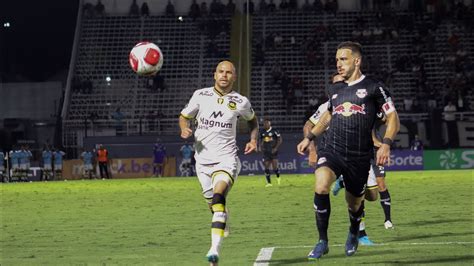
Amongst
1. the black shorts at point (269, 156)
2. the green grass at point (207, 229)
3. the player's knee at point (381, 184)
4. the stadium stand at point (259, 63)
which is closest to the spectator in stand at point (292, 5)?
the stadium stand at point (259, 63)

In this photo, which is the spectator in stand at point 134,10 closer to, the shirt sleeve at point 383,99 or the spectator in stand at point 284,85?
the spectator in stand at point 284,85

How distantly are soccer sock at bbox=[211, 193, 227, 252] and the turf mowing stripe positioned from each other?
2.50 feet

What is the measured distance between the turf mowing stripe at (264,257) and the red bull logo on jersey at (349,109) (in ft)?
6.61

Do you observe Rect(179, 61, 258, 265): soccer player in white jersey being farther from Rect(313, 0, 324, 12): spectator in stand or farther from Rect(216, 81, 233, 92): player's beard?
Rect(313, 0, 324, 12): spectator in stand

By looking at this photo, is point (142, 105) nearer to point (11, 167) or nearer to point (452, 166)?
point (11, 167)

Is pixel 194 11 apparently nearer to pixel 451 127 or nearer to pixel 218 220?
pixel 451 127

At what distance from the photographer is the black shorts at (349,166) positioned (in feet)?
33.9

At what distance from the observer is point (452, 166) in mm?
44094

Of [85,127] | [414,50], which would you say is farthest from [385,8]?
[85,127]

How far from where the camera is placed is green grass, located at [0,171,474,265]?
11.4m

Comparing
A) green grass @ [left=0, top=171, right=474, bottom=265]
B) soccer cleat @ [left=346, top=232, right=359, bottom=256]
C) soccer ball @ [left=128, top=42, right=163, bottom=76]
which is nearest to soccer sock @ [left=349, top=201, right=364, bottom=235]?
soccer cleat @ [left=346, top=232, right=359, bottom=256]

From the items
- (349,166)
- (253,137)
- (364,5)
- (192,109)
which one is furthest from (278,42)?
(349,166)

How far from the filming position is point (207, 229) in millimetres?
15742

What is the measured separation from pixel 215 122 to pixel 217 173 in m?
0.68
